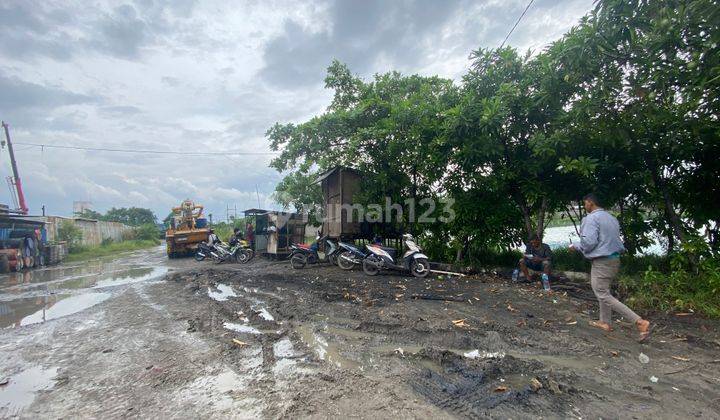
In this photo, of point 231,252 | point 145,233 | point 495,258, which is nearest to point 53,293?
point 231,252

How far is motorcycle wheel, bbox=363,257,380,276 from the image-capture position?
937 centimetres

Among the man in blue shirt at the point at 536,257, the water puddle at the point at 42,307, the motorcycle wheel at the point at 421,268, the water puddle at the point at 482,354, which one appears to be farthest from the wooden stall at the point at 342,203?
the water puddle at the point at 482,354

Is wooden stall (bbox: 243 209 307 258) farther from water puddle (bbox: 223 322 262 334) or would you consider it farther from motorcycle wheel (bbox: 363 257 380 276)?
water puddle (bbox: 223 322 262 334)

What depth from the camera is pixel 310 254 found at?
11.4 m

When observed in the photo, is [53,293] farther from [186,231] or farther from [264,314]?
[186,231]

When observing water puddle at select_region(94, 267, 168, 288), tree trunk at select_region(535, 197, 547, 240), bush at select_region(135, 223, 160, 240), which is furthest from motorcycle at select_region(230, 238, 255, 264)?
bush at select_region(135, 223, 160, 240)

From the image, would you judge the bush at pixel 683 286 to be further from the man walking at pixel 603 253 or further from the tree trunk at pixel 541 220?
the tree trunk at pixel 541 220

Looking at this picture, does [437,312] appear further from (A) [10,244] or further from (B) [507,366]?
(A) [10,244]

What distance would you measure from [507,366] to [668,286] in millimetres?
4066

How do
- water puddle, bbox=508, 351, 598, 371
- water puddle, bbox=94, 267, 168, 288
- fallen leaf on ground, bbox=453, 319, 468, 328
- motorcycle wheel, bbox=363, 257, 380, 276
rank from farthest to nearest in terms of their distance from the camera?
1. water puddle, bbox=94, 267, 168, 288
2. motorcycle wheel, bbox=363, 257, 380, 276
3. fallen leaf on ground, bbox=453, 319, 468, 328
4. water puddle, bbox=508, 351, 598, 371

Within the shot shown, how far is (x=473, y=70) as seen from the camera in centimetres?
809

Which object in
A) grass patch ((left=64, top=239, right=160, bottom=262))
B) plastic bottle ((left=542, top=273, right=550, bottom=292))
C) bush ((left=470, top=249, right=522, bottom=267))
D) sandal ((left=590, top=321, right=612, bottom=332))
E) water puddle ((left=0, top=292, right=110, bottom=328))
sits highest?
bush ((left=470, top=249, right=522, bottom=267))

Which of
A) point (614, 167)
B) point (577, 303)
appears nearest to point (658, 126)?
point (614, 167)

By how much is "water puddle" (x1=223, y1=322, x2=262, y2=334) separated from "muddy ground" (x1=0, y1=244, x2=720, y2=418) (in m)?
0.03
